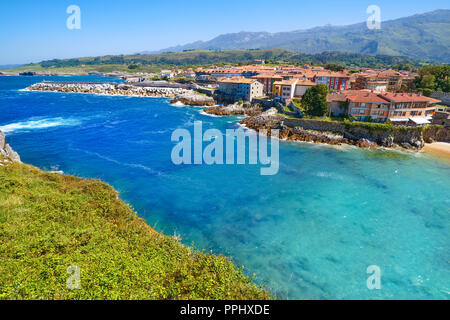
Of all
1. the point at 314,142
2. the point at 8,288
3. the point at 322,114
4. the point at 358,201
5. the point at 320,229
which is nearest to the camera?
the point at 8,288

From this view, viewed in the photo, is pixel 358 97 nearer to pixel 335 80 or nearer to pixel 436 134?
pixel 436 134

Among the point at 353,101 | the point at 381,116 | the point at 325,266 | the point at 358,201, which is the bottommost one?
the point at 325,266

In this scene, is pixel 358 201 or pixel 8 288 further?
pixel 358 201

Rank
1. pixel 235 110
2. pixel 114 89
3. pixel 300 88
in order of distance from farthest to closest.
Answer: pixel 114 89, pixel 235 110, pixel 300 88

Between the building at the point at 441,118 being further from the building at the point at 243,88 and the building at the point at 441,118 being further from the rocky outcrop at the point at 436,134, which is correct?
the building at the point at 243,88

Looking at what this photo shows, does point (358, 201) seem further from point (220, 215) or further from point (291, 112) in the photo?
point (291, 112)

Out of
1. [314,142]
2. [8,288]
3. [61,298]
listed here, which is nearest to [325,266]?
[61,298]

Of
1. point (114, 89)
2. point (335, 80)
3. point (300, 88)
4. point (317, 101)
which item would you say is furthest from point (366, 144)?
point (114, 89)

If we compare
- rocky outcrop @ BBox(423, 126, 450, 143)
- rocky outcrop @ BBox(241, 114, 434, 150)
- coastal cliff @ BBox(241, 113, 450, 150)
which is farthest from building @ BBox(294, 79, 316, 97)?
rocky outcrop @ BBox(423, 126, 450, 143)
